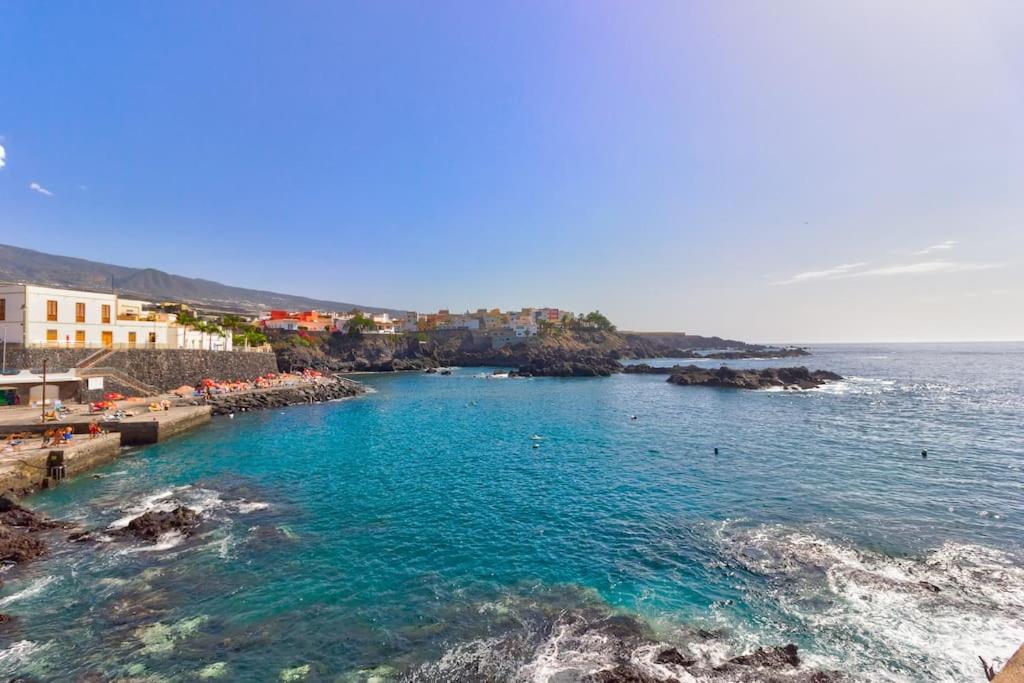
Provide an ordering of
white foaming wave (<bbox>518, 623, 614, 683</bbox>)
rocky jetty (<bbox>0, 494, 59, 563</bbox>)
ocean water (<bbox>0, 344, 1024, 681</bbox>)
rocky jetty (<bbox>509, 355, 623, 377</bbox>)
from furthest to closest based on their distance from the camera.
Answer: rocky jetty (<bbox>509, 355, 623, 377</bbox>)
rocky jetty (<bbox>0, 494, 59, 563</bbox>)
ocean water (<bbox>0, 344, 1024, 681</bbox>)
white foaming wave (<bbox>518, 623, 614, 683</bbox>)

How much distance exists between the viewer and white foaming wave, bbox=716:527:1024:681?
11.4m

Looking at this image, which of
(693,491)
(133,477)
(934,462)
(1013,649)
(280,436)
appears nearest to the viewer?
(1013,649)

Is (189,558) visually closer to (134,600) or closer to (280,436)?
(134,600)

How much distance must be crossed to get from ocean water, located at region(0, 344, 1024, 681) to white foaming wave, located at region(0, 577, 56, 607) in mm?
88

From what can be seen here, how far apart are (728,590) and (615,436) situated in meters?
24.1

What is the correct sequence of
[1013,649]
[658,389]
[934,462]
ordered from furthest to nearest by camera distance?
→ [658,389], [934,462], [1013,649]

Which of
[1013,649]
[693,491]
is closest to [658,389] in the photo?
[693,491]

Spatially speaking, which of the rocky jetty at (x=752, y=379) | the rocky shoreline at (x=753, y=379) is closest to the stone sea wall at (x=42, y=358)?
the rocky shoreline at (x=753, y=379)

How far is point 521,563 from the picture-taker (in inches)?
644

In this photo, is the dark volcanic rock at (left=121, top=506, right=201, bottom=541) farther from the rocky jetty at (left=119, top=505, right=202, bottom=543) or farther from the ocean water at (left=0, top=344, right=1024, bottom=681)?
the ocean water at (left=0, top=344, right=1024, bottom=681)

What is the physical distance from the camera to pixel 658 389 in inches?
2852

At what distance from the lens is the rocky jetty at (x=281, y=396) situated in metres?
47.6

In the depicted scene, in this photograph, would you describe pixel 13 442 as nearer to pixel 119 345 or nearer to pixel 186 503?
pixel 186 503

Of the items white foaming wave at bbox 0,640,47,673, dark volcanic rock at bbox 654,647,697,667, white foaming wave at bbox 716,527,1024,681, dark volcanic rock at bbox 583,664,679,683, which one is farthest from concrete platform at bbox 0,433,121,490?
white foaming wave at bbox 716,527,1024,681
